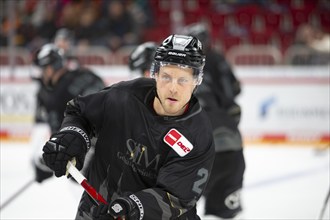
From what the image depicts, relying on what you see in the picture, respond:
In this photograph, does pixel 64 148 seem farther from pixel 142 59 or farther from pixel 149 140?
→ pixel 142 59

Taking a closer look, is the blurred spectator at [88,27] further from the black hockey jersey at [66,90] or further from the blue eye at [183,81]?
the blue eye at [183,81]

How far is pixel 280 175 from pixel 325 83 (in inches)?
83.3

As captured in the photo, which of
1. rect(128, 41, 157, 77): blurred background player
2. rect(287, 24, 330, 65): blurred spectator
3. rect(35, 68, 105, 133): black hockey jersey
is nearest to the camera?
rect(128, 41, 157, 77): blurred background player

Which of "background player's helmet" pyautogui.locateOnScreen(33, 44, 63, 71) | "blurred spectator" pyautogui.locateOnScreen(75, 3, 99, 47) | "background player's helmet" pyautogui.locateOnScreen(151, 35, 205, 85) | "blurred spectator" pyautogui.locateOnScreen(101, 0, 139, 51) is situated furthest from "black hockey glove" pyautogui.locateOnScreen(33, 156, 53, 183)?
"blurred spectator" pyautogui.locateOnScreen(101, 0, 139, 51)

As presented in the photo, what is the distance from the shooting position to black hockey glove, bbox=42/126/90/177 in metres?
2.59

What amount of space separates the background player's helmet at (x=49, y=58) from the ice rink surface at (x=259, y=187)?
0.87m

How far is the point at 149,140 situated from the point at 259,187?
390 centimetres

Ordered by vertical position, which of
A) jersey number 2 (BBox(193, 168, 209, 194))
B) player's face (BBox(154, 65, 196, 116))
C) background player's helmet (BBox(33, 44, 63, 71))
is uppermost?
player's face (BBox(154, 65, 196, 116))

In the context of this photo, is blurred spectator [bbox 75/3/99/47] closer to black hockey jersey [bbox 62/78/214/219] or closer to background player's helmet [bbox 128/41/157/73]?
background player's helmet [bbox 128/41/157/73]

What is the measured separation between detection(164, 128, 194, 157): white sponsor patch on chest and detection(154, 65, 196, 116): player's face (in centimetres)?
9

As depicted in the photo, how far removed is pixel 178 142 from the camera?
106 inches

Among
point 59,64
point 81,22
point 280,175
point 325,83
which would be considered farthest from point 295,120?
point 59,64

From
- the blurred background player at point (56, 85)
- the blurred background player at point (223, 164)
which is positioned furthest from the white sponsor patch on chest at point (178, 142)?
the blurred background player at point (56, 85)

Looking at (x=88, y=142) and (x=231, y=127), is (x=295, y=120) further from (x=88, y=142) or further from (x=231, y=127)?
(x=88, y=142)
